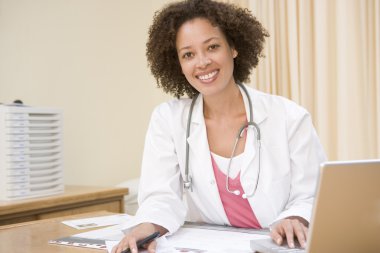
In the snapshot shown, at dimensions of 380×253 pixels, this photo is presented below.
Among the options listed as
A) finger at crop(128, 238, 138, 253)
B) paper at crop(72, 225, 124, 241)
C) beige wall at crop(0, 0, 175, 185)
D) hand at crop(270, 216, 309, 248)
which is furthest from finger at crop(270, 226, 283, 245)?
beige wall at crop(0, 0, 175, 185)

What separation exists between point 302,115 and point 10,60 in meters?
1.62

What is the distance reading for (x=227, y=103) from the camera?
172cm

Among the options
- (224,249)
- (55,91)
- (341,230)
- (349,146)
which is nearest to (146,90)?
(55,91)

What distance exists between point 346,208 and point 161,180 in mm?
831

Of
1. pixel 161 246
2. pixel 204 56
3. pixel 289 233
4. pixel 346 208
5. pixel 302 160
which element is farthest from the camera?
pixel 204 56

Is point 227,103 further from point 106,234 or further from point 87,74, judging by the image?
point 87,74

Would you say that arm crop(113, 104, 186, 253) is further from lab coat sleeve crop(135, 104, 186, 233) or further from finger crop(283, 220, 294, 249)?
finger crop(283, 220, 294, 249)

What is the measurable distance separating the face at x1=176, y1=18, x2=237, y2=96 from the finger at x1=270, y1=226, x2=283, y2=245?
65 centimetres

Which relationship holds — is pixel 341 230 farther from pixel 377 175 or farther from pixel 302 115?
pixel 302 115

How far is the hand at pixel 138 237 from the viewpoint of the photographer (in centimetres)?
112

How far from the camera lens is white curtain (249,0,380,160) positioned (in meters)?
2.35

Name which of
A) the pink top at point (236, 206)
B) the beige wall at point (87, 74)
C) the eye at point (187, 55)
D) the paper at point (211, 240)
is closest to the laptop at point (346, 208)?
the paper at point (211, 240)

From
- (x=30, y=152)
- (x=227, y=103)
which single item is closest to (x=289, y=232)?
(x=227, y=103)

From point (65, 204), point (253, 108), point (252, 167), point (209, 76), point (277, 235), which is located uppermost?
point (209, 76)
